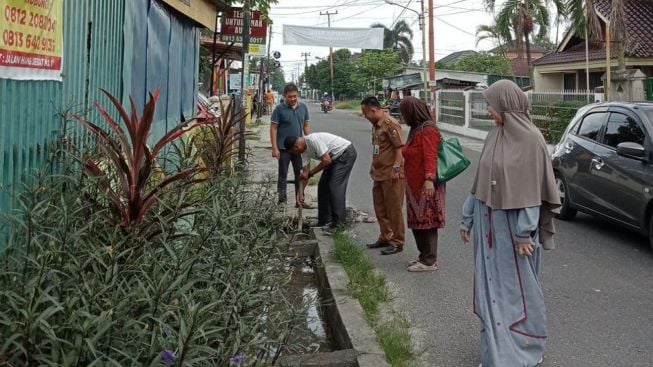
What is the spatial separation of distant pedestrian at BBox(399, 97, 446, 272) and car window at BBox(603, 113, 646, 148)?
267cm

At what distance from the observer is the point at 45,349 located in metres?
2.57

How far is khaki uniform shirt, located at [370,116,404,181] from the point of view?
6957 millimetres

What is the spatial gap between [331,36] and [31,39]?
20.0m

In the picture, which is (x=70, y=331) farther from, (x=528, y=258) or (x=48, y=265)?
(x=528, y=258)

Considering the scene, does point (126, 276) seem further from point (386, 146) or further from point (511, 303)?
point (386, 146)

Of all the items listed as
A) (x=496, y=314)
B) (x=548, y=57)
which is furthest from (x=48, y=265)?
(x=548, y=57)

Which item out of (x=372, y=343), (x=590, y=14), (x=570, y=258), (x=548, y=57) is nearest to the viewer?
(x=372, y=343)

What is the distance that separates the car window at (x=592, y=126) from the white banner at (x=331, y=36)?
1502cm

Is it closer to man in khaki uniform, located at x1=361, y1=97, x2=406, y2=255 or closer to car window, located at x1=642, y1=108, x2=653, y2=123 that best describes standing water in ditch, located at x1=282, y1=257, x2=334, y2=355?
man in khaki uniform, located at x1=361, y1=97, x2=406, y2=255

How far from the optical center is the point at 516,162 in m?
4.02

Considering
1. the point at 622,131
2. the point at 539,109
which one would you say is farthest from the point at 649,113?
the point at 539,109

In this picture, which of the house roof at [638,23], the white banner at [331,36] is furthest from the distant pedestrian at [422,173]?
the house roof at [638,23]

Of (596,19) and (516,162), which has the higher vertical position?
(596,19)

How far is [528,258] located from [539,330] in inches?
17.5
